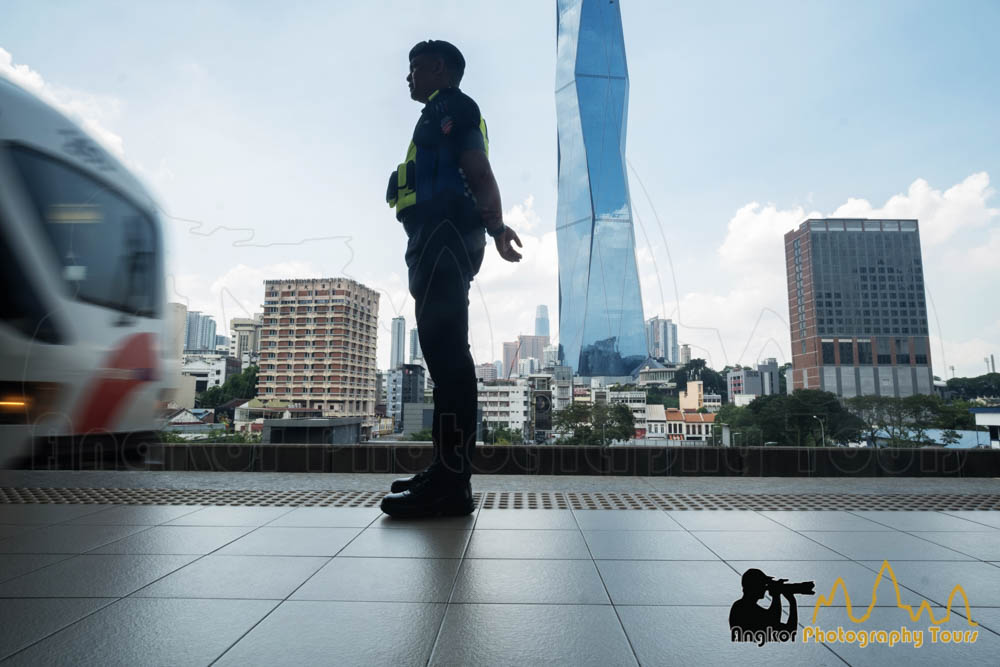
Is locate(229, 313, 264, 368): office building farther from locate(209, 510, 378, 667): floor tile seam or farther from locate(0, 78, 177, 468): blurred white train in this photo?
locate(209, 510, 378, 667): floor tile seam

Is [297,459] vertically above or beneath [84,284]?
beneath

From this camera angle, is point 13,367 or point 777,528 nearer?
Result: point 13,367

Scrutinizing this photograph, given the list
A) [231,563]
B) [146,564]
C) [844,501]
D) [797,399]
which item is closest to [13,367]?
[146,564]

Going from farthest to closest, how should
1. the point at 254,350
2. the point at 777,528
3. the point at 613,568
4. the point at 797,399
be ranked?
1. the point at 797,399
2. the point at 254,350
3. the point at 777,528
4. the point at 613,568

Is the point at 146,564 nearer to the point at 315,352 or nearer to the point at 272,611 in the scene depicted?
the point at 272,611

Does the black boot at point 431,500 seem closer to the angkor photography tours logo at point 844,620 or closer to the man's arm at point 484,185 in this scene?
the man's arm at point 484,185

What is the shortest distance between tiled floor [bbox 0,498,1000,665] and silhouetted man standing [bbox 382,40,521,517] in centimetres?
32

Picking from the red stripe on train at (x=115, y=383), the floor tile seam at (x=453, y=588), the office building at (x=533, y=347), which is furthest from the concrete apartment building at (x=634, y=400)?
the red stripe on train at (x=115, y=383)

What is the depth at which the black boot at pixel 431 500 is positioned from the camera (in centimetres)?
278

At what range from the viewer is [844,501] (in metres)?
3.40

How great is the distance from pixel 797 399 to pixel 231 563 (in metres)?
21.3

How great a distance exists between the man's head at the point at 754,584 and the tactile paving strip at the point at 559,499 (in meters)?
1.56

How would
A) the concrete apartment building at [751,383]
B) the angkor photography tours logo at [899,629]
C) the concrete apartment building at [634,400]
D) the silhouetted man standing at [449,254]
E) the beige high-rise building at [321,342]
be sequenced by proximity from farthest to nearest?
the concrete apartment building at [634,400], the concrete apartment building at [751,383], the beige high-rise building at [321,342], the silhouetted man standing at [449,254], the angkor photography tours logo at [899,629]

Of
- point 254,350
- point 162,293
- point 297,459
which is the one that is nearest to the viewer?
point 162,293
